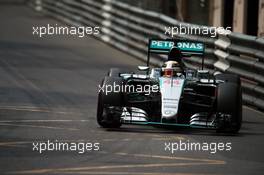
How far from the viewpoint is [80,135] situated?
44.9 ft

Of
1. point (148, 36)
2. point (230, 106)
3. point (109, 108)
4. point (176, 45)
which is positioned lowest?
point (109, 108)

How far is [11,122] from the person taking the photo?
1470 centimetres

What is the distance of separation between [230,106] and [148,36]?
11.1m

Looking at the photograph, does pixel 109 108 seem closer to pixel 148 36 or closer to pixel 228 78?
pixel 228 78

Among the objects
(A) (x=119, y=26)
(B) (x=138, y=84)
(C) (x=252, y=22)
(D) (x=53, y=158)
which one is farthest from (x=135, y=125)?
(A) (x=119, y=26)

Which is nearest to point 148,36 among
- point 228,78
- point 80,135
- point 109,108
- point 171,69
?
point 228,78

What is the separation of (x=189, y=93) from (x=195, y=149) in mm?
2000

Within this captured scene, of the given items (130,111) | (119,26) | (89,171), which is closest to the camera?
(89,171)

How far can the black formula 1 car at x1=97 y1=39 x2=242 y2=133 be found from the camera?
46.4ft

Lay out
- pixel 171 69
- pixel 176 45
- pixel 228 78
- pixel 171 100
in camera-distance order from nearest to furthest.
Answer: pixel 171 100 < pixel 171 69 < pixel 228 78 < pixel 176 45

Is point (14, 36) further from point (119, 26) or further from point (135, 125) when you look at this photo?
point (135, 125)

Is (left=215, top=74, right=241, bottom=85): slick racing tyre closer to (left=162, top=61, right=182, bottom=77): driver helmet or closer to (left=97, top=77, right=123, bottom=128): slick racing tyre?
(left=162, top=61, right=182, bottom=77): driver helmet

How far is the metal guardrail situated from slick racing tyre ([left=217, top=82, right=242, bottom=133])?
9.55ft

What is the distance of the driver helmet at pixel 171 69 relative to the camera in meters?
14.9
